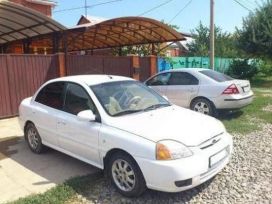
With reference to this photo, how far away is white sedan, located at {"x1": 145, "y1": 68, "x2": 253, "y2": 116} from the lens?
934cm

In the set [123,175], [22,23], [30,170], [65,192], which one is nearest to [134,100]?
[123,175]

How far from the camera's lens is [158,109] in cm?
551

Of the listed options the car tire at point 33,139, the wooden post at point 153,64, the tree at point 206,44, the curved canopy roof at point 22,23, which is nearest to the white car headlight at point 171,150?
the car tire at point 33,139

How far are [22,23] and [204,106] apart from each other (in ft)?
26.7

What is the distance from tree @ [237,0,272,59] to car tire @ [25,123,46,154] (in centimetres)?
1866

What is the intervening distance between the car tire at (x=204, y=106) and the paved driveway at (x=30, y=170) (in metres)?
4.52

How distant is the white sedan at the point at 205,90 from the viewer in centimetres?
934

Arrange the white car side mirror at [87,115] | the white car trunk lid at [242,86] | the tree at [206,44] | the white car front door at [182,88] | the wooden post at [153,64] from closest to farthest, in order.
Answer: the white car side mirror at [87,115]
the white car trunk lid at [242,86]
the white car front door at [182,88]
the wooden post at [153,64]
the tree at [206,44]

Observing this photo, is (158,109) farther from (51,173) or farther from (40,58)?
(40,58)

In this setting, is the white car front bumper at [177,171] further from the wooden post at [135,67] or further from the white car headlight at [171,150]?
the wooden post at [135,67]

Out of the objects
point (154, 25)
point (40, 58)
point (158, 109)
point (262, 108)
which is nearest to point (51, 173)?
point (158, 109)

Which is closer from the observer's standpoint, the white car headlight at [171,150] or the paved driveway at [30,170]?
the white car headlight at [171,150]

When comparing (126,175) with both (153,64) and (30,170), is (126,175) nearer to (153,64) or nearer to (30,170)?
(30,170)

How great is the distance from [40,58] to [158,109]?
6915 millimetres
